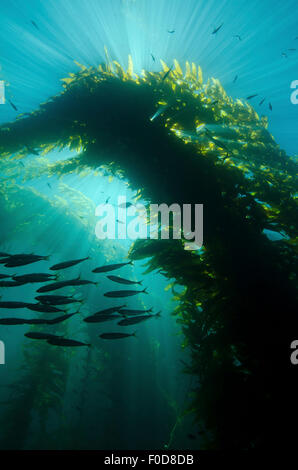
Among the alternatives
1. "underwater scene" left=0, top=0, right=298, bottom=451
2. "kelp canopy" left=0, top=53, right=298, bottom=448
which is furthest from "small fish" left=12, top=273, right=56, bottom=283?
"kelp canopy" left=0, top=53, right=298, bottom=448

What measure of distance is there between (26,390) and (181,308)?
9.76 m

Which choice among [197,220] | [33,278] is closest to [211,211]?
[197,220]

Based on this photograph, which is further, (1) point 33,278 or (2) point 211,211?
(1) point 33,278

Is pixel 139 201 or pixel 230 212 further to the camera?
pixel 139 201

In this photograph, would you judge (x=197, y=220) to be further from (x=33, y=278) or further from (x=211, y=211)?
(x=33, y=278)

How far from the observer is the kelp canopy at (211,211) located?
211cm

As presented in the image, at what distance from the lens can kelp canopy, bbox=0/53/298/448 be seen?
6.93ft

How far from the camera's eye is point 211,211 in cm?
316

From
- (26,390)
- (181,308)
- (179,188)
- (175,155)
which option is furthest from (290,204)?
(26,390)

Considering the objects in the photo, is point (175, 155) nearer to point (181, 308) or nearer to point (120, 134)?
point (120, 134)

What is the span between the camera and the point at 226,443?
2.04 meters

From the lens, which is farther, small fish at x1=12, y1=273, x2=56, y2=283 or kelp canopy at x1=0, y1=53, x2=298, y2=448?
small fish at x1=12, y1=273, x2=56, y2=283

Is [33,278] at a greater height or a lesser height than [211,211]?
lesser

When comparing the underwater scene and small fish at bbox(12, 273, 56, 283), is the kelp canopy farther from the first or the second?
small fish at bbox(12, 273, 56, 283)
